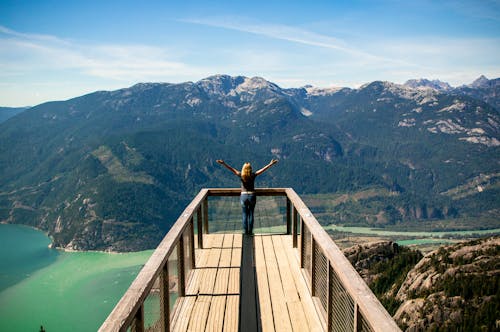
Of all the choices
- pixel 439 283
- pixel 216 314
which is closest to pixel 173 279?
pixel 216 314

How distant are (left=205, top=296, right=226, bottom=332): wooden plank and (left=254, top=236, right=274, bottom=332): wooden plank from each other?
0.47 m

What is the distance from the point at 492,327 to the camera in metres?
46.2

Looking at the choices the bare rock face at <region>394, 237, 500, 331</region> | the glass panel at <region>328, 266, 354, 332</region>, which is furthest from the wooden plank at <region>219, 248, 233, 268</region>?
the bare rock face at <region>394, 237, 500, 331</region>

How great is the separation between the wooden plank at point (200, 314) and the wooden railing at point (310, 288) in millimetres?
238

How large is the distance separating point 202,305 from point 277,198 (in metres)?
3.83

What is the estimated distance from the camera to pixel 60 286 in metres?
122

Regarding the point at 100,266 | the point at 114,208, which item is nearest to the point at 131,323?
the point at 100,266

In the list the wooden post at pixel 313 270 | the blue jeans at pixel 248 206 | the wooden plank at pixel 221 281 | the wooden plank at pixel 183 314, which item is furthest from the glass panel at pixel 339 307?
the blue jeans at pixel 248 206

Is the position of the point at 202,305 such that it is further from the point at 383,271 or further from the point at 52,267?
the point at 52,267

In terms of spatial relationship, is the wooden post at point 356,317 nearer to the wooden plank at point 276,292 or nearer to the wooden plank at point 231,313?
the wooden plank at point 276,292

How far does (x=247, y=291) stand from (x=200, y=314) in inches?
39.2

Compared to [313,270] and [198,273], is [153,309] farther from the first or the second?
[198,273]

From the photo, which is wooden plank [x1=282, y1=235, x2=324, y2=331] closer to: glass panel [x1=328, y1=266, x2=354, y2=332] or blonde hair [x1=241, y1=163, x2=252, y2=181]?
glass panel [x1=328, y1=266, x2=354, y2=332]

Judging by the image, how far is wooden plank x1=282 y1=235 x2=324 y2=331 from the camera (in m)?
5.16
